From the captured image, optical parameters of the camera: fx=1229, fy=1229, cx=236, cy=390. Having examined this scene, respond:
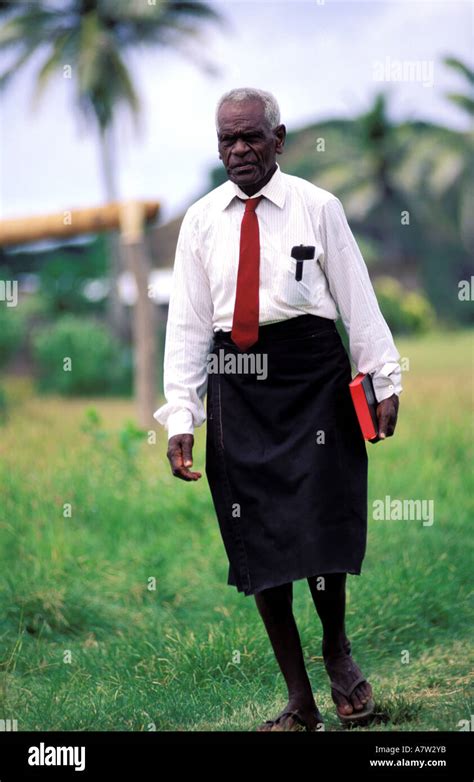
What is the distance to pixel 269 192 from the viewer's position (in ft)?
14.0

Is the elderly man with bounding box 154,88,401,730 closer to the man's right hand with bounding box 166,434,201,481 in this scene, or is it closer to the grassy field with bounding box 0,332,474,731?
the man's right hand with bounding box 166,434,201,481

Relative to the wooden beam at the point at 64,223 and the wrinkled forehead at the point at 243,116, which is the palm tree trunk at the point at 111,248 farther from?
the wrinkled forehead at the point at 243,116

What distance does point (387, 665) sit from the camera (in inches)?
207

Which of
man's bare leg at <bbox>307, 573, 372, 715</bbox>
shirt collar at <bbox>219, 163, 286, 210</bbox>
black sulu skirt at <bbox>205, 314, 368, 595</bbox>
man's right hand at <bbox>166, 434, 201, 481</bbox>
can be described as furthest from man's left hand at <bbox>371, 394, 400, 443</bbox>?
shirt collar at <bbox>219, 163, 286, 210</bbox>

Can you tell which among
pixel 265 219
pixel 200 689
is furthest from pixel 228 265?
pixel 200 689

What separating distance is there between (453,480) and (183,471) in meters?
4.28

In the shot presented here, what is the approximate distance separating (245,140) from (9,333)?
59.0 ft

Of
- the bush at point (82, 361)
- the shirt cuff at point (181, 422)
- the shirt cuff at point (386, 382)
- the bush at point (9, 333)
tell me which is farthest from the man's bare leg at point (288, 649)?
the bush at point (9, 333)

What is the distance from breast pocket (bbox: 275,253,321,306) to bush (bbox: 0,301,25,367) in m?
17.5

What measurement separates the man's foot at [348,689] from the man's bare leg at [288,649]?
4.7 inches

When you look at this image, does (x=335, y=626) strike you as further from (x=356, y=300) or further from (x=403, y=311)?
(x=403, y=311)

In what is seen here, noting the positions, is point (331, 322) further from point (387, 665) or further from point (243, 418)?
Answer: point (387, 665)

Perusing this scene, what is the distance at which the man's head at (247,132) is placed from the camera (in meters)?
4.11
